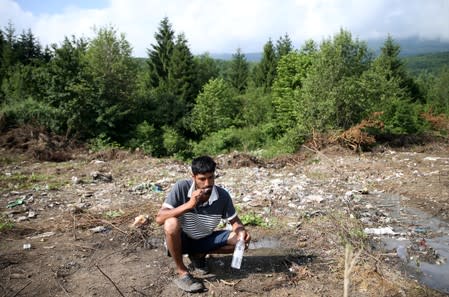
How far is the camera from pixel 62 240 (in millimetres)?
4316

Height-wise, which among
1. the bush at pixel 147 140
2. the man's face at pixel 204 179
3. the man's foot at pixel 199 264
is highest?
the man's face at pixel 204 179

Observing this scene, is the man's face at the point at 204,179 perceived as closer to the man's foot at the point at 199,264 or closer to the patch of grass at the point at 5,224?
the man's foot at the point at 199,264

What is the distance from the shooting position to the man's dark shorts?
339cm

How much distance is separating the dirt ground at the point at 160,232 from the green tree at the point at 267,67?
75.7 feet

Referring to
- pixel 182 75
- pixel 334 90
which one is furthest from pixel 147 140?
pixel 182 75

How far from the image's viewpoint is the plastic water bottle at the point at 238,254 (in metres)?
3.11

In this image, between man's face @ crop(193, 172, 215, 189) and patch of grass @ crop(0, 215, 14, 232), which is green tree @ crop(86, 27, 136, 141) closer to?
patch of grass @ crop(0, 215, 14, 232)

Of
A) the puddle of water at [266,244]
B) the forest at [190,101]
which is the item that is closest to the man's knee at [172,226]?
the puddle of water at [266,244]

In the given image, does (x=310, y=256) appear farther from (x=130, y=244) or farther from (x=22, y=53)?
(x=22, y=53)

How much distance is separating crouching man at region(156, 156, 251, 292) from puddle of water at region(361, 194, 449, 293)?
1995 mm

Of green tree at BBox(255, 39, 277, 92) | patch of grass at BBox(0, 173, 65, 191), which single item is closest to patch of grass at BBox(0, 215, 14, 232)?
patch of grass at BBox(0, 173, 65, 191)

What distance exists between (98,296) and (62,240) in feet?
4.96

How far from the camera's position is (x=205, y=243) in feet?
11.2

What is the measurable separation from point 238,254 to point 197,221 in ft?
1.63
